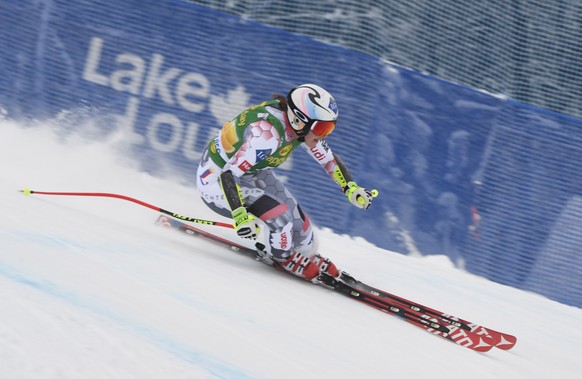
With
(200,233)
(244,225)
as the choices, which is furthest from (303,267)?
(200,233)

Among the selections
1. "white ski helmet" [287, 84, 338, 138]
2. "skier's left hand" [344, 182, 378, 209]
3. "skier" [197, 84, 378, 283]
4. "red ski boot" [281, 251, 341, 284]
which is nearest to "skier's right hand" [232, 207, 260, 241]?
"skier" [197, 84, 378, 283]

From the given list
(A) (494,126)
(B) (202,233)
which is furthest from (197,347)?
(A) (494,126)

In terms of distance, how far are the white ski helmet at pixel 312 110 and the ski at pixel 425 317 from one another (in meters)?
1.13

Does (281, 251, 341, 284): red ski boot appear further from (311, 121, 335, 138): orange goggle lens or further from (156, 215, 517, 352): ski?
(311, 121, 335, 138): orange goggle lens

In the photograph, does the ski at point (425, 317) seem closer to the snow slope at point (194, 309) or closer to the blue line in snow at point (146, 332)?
the snow slope at point (194, 309)

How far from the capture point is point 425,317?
488 centimetres

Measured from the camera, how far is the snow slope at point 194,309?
9.36 ft

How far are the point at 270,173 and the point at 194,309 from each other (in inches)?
86.1

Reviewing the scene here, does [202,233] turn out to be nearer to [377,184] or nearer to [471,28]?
[377,184]

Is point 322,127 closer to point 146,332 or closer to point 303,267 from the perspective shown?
point 303,267

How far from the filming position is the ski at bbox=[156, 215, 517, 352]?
15.1ft

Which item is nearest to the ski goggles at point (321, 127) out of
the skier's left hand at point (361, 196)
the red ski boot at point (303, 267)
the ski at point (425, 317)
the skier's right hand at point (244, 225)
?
the skier's left hand at point (361, 196)

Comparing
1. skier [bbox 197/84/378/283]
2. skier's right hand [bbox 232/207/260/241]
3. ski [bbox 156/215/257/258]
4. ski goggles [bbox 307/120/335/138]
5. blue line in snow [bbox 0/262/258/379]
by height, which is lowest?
blue line in snow [bbox 0/262/258/379]

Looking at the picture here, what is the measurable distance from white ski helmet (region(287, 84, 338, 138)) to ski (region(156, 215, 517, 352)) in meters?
1.13
